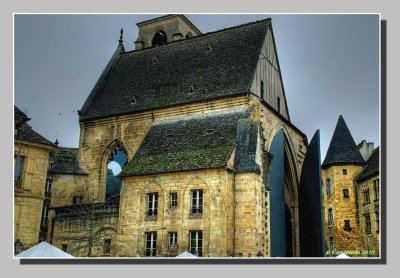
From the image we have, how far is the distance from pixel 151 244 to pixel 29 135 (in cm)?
532

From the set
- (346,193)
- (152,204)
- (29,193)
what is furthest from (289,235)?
(29,193)

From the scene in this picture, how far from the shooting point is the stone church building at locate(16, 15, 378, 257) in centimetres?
1773

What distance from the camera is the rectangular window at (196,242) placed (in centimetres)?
1742

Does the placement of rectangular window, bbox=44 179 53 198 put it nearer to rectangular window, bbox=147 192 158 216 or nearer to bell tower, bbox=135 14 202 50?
rectangular window, bbox=147 192 158 216

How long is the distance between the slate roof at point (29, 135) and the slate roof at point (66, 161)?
559 cm

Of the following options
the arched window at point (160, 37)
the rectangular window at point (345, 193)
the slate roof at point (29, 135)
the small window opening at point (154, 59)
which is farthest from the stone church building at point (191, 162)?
the arched window at point (160, 37)

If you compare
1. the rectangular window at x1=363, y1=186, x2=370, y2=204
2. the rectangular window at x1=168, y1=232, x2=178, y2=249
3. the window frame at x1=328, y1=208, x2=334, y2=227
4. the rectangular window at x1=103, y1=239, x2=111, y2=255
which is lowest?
the rectangular window at x1=103, y1=239, x2=111, y2=255

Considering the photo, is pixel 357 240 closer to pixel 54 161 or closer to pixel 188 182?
pixel 188 182

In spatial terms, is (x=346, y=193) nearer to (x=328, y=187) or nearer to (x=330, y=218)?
(x=328, y=187)

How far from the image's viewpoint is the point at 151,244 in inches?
716

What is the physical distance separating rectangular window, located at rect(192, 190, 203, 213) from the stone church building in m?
0.03

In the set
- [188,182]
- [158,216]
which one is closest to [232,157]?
[188,182]

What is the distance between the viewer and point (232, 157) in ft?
59.7

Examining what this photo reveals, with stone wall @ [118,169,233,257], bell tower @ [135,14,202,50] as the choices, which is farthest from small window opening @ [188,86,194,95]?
bell tower @ [135,14,202,50]
